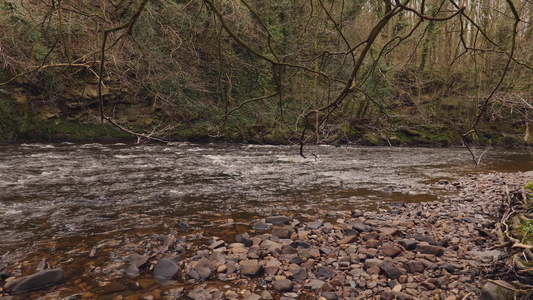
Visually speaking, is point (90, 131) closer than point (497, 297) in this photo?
No

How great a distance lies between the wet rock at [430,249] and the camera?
371 centimetres

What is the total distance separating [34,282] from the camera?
10.2 ft

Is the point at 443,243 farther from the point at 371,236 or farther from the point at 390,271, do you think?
the point at 390,271

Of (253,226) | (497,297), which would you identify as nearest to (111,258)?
(253,226)

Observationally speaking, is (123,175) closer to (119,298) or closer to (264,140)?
(119,298)

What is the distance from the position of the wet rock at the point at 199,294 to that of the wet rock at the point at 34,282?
4.57ft

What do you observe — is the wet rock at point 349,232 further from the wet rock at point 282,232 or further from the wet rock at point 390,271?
the wet rock at point 390,271

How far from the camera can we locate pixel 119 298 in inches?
117

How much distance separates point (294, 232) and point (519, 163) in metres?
12.2

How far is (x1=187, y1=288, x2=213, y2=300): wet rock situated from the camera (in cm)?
294

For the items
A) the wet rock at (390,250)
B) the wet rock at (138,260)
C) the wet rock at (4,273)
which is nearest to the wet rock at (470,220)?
the wet rock at (390,250)

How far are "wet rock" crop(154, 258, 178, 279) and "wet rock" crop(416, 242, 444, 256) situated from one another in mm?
2782

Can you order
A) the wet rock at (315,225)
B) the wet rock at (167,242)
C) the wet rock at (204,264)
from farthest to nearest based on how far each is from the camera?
the wet rock at (315,225), the wet rock at (167,242), the wet rock at (204,264)

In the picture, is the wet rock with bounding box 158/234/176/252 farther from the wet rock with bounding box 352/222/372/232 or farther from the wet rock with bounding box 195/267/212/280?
the wet rock with bounding box 352/222/372/232
